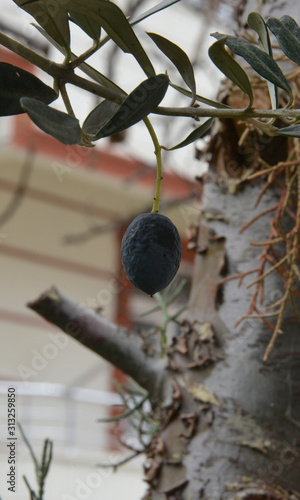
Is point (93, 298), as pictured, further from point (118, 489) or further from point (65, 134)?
point (65, 134)

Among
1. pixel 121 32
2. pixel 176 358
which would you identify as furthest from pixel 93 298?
pixel 121 32

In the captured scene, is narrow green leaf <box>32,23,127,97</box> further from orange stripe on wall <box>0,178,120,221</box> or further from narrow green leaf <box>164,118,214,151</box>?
orange stripe on wall <box>0,178,120,221</box>

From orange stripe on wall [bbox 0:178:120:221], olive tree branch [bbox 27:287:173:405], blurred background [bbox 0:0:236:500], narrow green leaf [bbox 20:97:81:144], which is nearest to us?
narrow green leaf [bbox 20:97:81:144]

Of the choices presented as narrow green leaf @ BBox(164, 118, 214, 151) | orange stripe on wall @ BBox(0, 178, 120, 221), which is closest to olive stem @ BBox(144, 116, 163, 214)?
narrow green leaf @ BBox(164, 118, 214, 151)

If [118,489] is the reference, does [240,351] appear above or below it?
below

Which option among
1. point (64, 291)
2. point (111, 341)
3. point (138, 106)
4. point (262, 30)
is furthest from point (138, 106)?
point (64, 291)

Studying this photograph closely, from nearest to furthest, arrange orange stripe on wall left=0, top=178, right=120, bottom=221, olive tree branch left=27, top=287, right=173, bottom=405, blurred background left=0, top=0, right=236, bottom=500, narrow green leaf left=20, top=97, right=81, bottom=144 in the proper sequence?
narrow green leaf left=20, top=97, right=81, bottom=144 < olive tree branch left=27, top=287, right=173, bottom=405 < blurred background left=0, top=0, right=236, bottom=500 < orange stripe on wall left=0, top=178, right=120, bottom=221

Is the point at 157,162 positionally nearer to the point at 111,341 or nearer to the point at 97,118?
the point at 97,118
